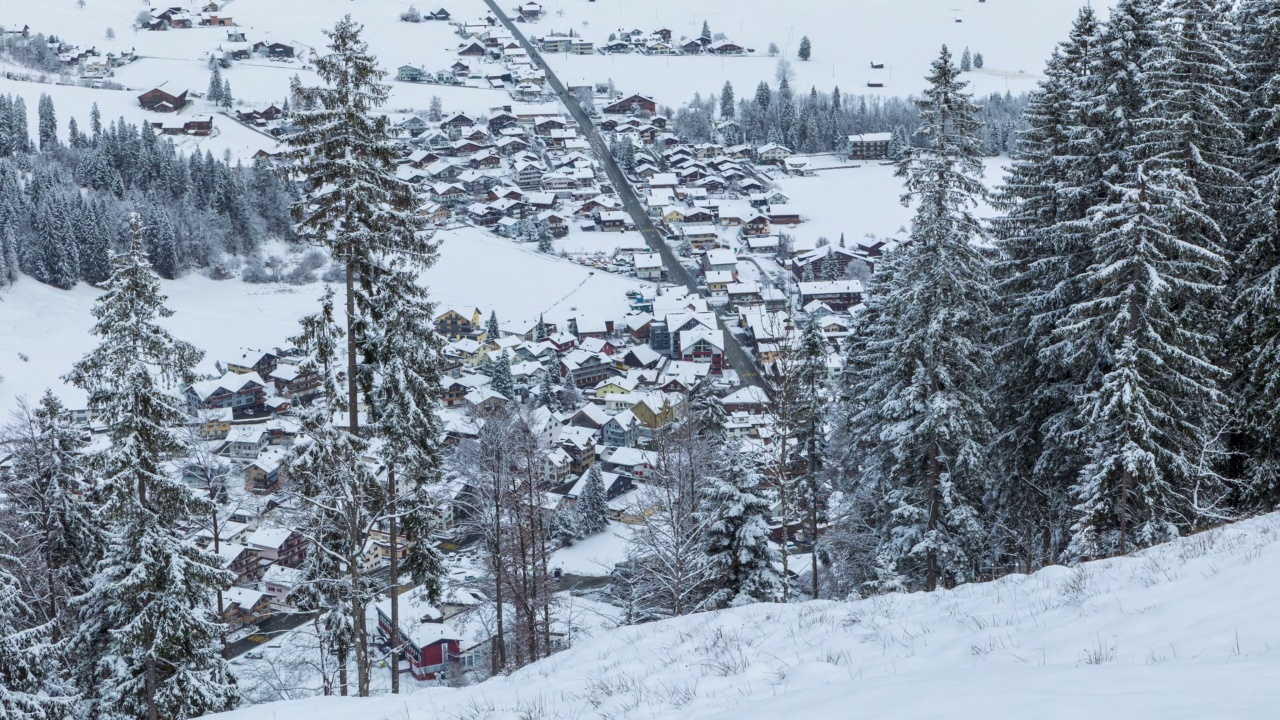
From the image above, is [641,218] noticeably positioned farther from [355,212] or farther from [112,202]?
[355,212]

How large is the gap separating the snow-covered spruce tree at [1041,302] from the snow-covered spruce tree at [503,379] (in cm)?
4087

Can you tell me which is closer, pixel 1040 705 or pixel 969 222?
pixel 1040 705

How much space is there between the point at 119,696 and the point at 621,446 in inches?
1651

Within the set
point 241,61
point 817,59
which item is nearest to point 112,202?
point 241,61

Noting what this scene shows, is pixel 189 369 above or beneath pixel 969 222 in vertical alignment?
beneath

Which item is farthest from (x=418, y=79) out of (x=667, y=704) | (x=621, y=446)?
(x=667, y=704)

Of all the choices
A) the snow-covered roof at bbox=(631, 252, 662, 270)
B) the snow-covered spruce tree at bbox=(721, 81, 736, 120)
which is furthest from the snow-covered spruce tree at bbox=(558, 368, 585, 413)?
the snow-covered spruce tree at bbox=(721, 81, 736, 120)

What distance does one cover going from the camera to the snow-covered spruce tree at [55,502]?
17641mm

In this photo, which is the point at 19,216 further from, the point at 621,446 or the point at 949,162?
the point at 949,162

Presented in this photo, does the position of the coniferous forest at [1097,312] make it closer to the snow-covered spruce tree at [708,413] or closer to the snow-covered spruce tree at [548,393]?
the snow-covered spruce tree at [708,413]

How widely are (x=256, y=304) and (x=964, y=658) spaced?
268 feet

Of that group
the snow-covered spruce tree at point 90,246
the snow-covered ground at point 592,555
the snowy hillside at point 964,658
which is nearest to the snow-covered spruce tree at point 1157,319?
the snowy hillside at point 964,658

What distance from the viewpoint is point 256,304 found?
79.9 meters

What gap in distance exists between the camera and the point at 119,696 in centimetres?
1623
